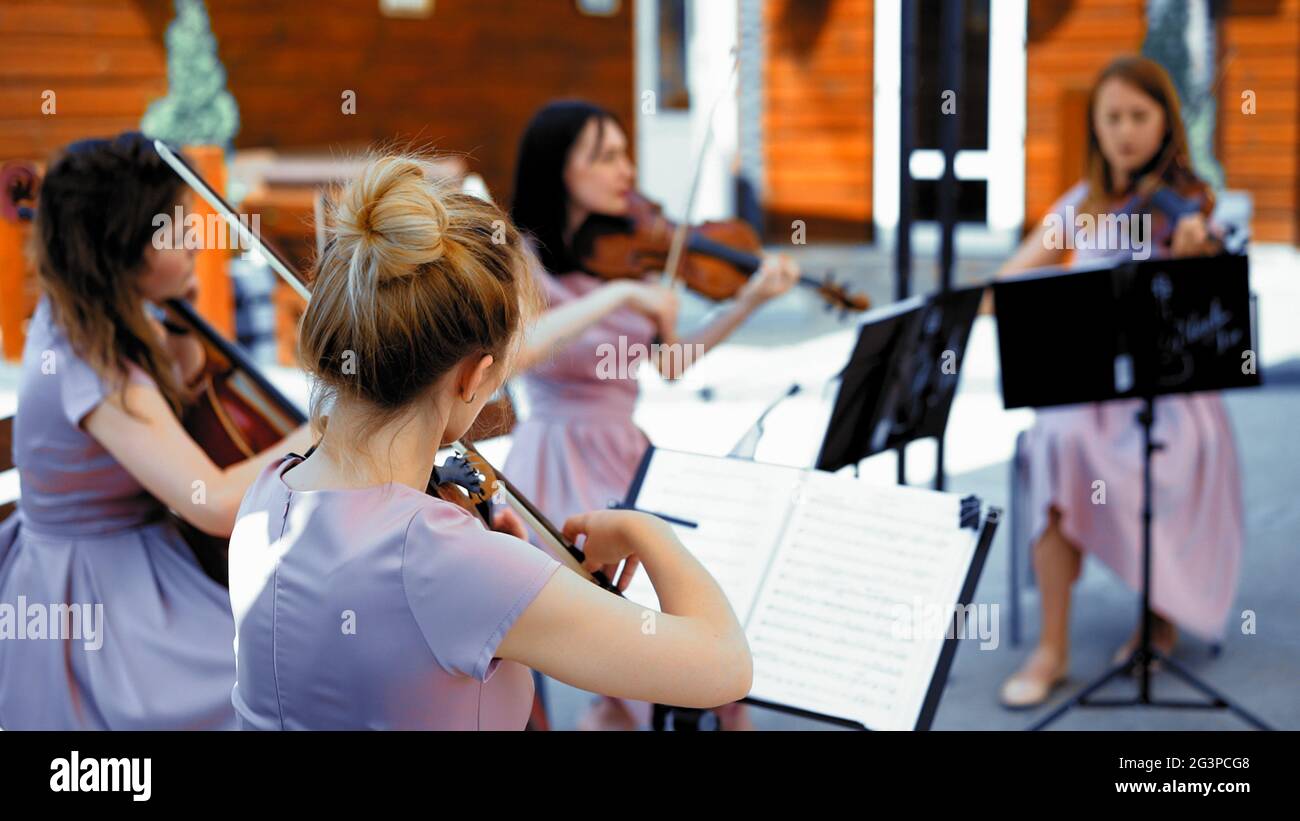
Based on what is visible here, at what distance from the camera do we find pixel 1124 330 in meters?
2.78

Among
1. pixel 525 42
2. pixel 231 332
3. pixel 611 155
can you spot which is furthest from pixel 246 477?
pixel 525 42

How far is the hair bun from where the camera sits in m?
1.23

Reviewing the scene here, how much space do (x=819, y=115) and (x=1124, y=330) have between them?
Result: 6439 millimetres

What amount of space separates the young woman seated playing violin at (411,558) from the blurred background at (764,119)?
3695 mm

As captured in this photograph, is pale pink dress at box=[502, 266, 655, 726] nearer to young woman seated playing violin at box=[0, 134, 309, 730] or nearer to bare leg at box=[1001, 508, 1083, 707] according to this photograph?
young woman seated playing violin at box=[0, 134, 309, 730]

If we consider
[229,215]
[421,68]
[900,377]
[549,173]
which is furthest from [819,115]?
[229,215]

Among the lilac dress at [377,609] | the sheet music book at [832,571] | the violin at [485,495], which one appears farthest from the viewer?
the sheet music book at [832,571]

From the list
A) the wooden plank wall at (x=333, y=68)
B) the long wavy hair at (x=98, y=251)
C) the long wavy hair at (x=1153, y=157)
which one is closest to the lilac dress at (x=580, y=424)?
the long wavy hair at (x=98, y=251)

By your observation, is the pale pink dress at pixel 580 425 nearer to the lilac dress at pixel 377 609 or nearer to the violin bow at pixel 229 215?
the violin bow at pixel 229 215

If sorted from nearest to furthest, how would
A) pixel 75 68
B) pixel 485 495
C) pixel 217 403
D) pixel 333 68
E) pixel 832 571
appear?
pixel 485 495 < pixel 832 571 < pixel 217 403 < pixel 75 68 < pixel 333 68

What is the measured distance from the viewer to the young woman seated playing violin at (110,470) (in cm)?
200

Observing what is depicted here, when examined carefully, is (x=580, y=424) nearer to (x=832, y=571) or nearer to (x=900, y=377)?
(x=900, y=377)

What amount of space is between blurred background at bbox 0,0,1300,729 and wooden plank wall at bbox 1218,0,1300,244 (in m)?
0.01
